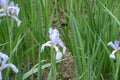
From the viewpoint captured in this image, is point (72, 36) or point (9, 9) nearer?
point (9, 9)

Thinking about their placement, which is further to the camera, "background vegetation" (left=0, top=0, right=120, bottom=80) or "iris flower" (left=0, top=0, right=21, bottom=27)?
"background vegetation" (left=0, top=0, right=120, bottom=80)

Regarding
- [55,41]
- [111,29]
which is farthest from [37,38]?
[55,41]

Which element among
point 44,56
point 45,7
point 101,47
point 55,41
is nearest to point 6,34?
point 44,56

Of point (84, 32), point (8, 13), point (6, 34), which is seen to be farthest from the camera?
point (6, 34)

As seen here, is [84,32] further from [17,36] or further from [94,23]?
[17,36]

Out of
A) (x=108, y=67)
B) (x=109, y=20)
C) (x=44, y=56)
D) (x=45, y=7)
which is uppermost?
(x=45, y=7)

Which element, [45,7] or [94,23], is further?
[45,7]

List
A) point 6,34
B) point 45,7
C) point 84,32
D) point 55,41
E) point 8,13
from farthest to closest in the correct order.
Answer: point 45,7
point 6,34
point 84,32
point 8,13
point 55,41

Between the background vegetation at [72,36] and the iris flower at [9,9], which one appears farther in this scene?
the background vegetation at [72,36]

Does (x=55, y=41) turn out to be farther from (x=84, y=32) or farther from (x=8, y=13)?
(x=84, y=32)

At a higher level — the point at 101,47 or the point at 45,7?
the point at 45,7
